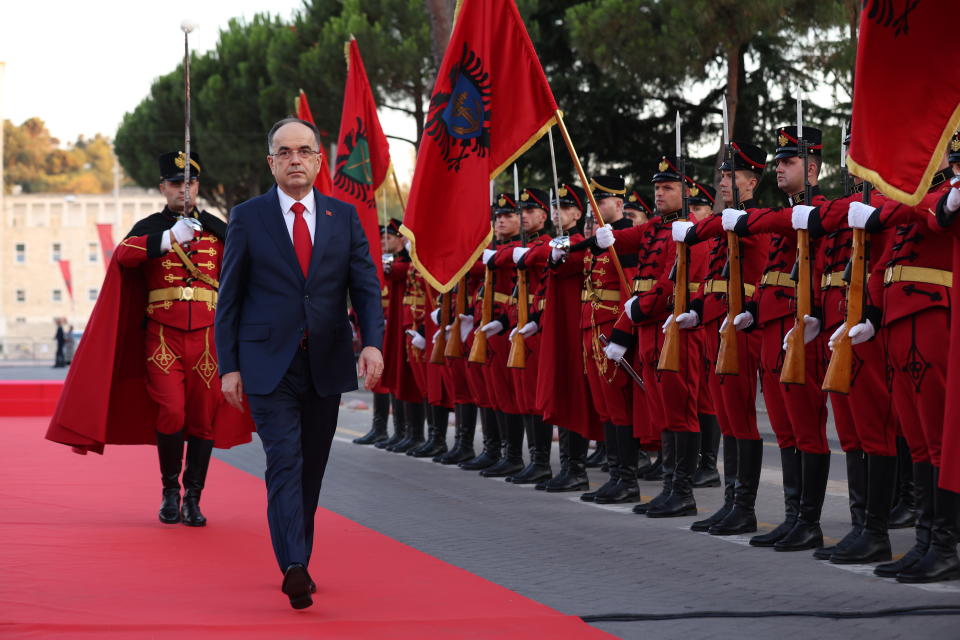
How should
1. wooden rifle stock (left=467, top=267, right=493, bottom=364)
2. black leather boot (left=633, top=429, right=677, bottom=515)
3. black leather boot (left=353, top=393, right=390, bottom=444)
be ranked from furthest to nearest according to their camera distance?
1. black leather boot (left=353, top=393, right=390, bottom=444)
2. wooden rifle stock (left=467, top=267, right=493, bottom=364)
3. black leather boot (left=633, top=429, right=677, bottom=515)

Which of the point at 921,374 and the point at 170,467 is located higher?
the point at 921,374

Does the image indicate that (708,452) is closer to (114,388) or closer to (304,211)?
(114,388)

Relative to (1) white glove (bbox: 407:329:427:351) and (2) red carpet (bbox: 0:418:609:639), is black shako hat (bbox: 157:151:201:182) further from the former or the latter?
(1) white glove (bbox: 407:329:427:351)

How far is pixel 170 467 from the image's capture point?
8516mm

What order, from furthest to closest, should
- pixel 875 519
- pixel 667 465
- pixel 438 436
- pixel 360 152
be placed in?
pixel 360 152 < pixel 438 436 < pixel 667 465 < pixel 875 519

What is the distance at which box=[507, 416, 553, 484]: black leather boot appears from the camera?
10836 millimetres

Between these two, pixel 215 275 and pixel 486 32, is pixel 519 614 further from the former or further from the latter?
pixel 486 32

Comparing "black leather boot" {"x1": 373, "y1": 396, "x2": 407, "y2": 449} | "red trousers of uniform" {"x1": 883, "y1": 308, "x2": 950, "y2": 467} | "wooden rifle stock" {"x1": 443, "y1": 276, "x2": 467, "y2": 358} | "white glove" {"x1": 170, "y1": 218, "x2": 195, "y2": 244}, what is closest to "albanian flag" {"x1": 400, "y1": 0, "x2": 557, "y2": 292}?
"white glove" {"x1": 170, "y1": 218, "x2": 195, "y2": 244}

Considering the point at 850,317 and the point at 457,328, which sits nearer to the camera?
the point at 850,317

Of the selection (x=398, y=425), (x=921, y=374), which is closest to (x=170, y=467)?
(x=921, y=374)

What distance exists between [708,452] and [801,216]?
403 centimetres

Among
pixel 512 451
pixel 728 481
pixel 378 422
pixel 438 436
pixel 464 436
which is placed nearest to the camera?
pixel 728 481

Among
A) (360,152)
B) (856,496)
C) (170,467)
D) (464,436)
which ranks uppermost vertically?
(360,152)

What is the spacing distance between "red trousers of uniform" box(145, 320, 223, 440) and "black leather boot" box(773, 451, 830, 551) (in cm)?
336
